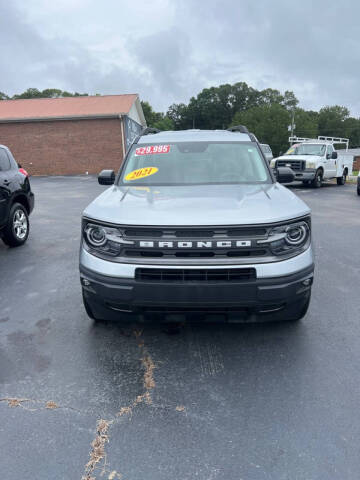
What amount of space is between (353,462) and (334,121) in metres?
117

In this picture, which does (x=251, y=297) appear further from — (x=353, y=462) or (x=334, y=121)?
(x=334, y=121)

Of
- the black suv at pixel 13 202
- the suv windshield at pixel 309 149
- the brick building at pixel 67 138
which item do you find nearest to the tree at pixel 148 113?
the brick building at pixel 67 138

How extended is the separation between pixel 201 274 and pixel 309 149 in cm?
1639

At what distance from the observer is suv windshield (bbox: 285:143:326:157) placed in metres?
17.1

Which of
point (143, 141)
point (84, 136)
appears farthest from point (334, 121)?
point (143, 141)

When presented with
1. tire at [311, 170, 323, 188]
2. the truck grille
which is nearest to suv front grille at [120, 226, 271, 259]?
the truck grille

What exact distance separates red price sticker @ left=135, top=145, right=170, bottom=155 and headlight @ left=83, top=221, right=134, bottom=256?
1688 mm

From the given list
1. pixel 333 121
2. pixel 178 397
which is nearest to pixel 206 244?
pixel 178 397

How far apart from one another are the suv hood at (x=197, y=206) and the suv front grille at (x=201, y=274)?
327 mm

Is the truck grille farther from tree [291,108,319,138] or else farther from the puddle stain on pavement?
tree [291,108,319,138]

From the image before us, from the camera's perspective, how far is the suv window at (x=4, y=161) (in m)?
6.37

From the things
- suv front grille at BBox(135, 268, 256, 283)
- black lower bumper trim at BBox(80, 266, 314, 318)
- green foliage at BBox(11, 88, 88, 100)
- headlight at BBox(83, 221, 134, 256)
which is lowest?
black lower bumper trim at BBox(80, 266, 314, 318)

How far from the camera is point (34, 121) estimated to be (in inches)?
1096

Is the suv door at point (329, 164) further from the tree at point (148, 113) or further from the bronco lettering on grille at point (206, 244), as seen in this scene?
the tree at point (148, 113)
